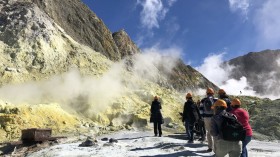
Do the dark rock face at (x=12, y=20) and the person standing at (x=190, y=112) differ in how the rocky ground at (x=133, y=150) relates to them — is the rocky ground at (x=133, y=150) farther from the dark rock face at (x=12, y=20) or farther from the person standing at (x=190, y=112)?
the dark rock face at (x=12, y=20)

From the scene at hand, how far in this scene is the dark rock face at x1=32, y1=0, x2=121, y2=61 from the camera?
4212 centimetres

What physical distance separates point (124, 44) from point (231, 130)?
1782 inches

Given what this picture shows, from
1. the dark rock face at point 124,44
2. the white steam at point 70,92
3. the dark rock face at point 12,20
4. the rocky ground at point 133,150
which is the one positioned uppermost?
the dark rock face at point 124,44

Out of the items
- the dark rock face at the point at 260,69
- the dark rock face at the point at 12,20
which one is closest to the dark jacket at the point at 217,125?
the dark rock face at the point at 12,20

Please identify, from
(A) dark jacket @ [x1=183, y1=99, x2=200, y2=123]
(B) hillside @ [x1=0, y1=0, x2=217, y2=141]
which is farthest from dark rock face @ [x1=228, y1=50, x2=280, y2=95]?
(A) dark jacket @ [x1=183, y1=99, x2=200, y2=123]

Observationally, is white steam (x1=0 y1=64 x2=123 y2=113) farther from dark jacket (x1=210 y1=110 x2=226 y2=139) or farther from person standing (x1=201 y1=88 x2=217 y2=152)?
dark jacket (x1=210 y1=110 x2=226 y2=139)

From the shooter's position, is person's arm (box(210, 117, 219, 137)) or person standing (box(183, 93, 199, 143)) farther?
person standing (box(183, 93, 199, 143))

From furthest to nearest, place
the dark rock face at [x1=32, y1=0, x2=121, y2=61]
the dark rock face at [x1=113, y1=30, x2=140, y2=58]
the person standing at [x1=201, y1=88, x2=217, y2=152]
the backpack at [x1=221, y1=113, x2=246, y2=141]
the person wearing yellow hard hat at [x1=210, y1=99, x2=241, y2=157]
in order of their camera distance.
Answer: the dark rock face at [x1=113, y1=30, x2=140, y2=58] → the dark rock face at [x1=32, y1=0, x2=121, y2=61] → the person standing at [x1=201, y1=88, x2=217, y2=152] → the person wearing yellow hard hat at [x1=210, y1=99, x2=241, y2=157] → the backpack at [x1=221, y1=113, x2=246, y2=141]

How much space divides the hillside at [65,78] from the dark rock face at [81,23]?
0.13 metres

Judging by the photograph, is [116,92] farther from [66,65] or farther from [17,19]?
[17,19]

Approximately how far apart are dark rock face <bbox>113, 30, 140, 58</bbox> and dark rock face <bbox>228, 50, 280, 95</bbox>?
240 feet

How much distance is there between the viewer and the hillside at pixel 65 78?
81.2 ft

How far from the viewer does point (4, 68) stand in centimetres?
2989

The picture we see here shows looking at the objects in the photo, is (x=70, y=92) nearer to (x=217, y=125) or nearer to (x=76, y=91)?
(x=76, y=91)
